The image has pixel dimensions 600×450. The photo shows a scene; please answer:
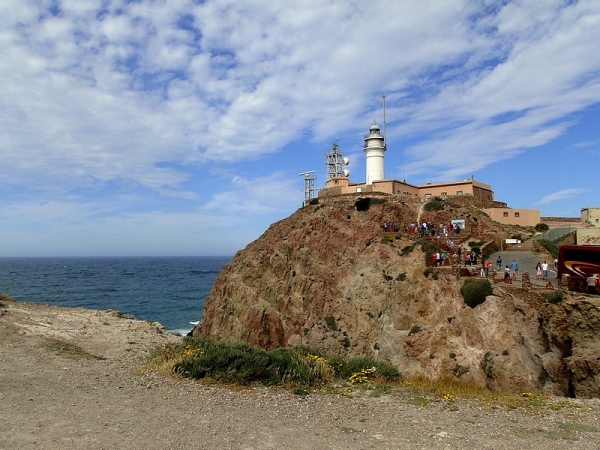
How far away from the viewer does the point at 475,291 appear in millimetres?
17109

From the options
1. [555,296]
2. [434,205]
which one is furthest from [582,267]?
[434,205]

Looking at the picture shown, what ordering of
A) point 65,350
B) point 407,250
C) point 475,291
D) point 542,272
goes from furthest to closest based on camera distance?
point 407,250
point 542,272
point 475,291
point 65,350

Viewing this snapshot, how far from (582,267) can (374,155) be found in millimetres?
25968

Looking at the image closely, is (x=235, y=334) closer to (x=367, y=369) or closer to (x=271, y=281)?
(x=271, y=281)

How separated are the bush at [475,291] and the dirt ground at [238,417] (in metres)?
6.78

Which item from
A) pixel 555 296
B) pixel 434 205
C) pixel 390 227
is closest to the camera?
pixel 555 296

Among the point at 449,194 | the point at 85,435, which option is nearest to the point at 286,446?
the point at 85,435

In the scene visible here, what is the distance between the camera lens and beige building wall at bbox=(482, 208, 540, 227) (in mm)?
33656

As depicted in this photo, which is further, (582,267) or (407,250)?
(407,250)

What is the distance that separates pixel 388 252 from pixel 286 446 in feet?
60.3

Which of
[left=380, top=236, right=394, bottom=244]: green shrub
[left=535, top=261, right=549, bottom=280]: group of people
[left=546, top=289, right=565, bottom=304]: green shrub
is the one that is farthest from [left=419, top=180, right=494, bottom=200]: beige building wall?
[left=546, top=289, right=565, bottom=304]: green shrub

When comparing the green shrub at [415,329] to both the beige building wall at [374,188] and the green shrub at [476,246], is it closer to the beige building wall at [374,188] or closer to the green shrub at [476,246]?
the green shrub at [476,246]

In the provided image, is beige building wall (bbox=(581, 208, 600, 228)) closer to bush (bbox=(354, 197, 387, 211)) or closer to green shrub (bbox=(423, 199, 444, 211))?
green shrub (bbox=(423, 199, 444, 211))

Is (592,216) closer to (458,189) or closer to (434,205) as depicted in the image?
(458,189)
